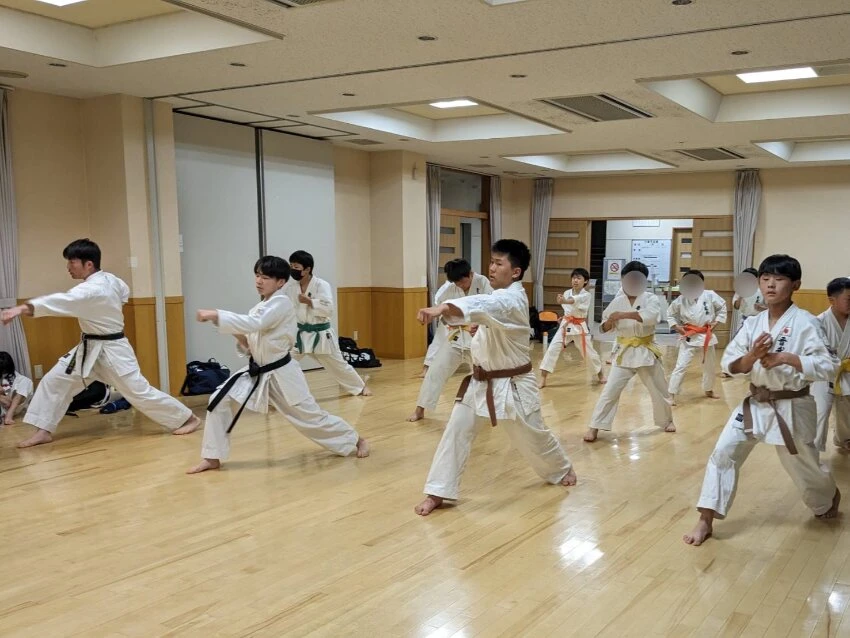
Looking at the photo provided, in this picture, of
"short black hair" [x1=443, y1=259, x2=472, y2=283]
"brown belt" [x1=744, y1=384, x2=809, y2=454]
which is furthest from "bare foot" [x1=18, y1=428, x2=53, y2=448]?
"brown belt" [x1=744, y1=384, x2=809, y2=454]

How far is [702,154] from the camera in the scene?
933 centimetres

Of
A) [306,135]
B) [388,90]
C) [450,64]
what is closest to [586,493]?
[450,64]

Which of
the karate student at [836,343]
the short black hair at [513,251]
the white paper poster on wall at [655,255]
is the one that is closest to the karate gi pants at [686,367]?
the karate student at [836,343]

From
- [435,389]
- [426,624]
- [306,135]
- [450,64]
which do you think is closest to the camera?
[426,624]

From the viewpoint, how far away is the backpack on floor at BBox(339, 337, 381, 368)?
8547 millimetres

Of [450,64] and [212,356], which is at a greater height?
[450,64]

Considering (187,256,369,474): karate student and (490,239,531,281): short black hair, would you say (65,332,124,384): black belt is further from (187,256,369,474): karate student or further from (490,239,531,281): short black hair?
(490,239,531,281): short black hair

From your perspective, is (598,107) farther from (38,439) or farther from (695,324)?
(38,439)

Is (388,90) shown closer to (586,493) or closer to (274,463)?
(274,463)

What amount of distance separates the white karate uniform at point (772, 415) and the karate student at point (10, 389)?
495 centimetres

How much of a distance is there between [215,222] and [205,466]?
3.49 meters

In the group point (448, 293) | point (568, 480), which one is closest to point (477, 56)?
point (448, 293)

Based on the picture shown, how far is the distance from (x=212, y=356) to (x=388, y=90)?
3111 millimetres

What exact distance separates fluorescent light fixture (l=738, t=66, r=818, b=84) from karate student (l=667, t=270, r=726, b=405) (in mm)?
1690
